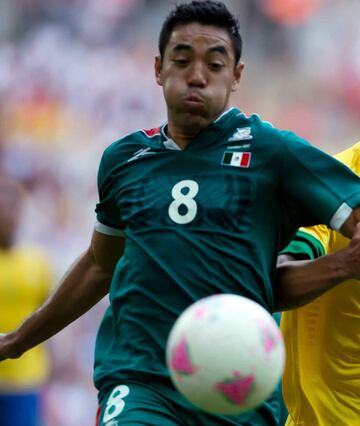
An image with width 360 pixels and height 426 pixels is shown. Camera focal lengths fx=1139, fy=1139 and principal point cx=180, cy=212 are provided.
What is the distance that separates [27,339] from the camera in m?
5.09

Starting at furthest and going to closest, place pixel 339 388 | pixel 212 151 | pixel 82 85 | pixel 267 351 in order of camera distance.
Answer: pixel 82 85, pixel 339 388, pixel 212 151, pixel 267 351

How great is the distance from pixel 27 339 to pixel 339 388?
140cm

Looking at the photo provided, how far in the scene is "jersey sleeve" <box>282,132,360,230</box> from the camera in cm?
421

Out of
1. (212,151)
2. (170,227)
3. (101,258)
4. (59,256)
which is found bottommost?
(59,256)

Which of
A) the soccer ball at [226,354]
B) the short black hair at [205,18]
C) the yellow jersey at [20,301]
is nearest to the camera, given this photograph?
the soccer ball at [226,354]

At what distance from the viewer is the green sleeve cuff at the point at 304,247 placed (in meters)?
4.56

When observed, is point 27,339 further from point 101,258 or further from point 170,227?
point 170,227

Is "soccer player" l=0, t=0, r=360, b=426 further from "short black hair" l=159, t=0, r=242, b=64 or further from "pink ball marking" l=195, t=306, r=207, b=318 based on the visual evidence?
"pink ball marking" l=195, t=306, r=207, b=318

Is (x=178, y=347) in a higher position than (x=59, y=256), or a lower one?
higher

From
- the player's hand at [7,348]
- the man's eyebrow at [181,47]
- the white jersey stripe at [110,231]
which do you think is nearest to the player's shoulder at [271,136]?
the man's eyebrow at [181,47]

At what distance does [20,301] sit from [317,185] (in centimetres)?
529

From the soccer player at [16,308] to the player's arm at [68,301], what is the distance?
13.2 feet

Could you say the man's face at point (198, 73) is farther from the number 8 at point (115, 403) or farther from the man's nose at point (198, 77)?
the number 8 at point (115, 403)

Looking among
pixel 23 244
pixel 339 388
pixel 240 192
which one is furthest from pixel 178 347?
pixel 23 244
